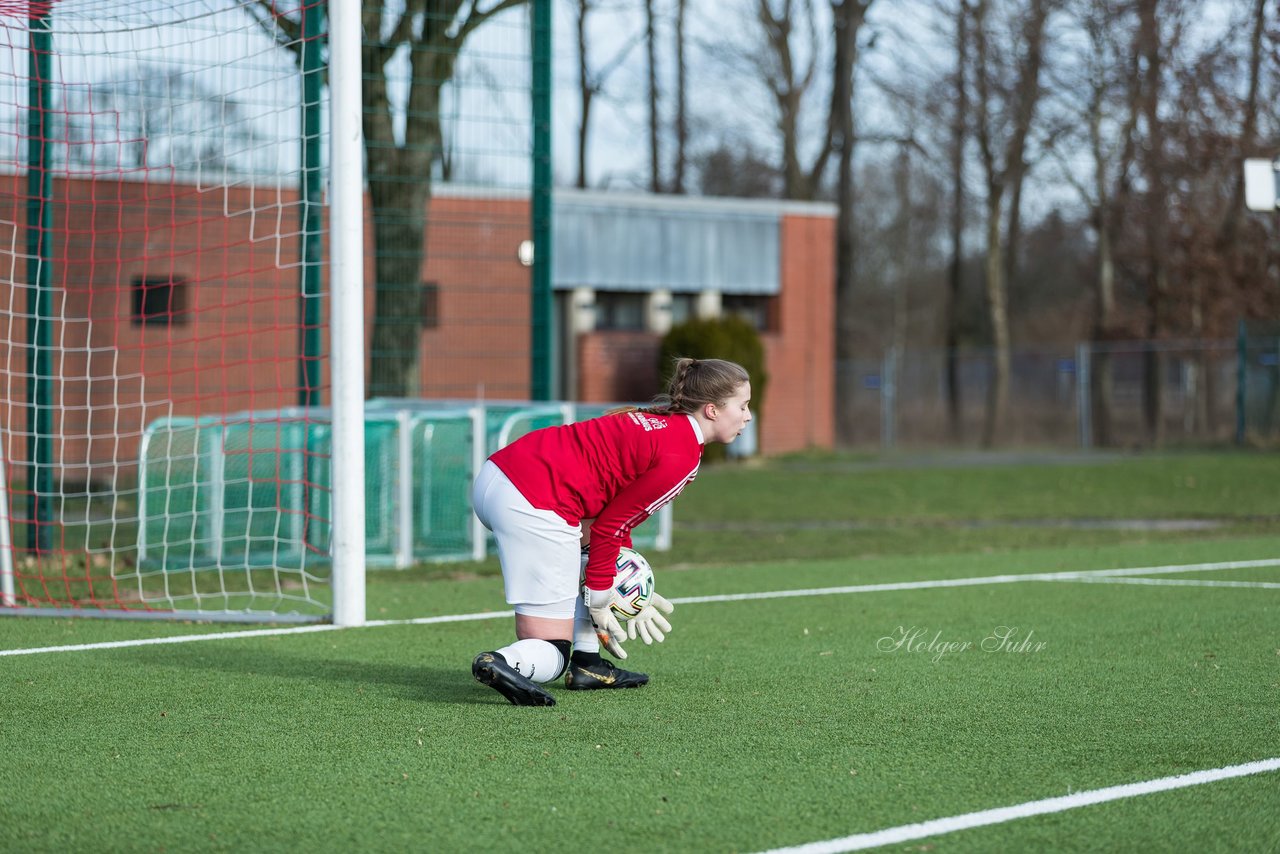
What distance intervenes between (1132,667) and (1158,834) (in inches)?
97.8

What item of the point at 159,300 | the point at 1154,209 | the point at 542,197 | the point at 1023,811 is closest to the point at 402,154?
the point at 542,197

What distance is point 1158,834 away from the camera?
3613 mm

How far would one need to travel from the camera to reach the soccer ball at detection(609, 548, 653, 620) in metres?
5.34

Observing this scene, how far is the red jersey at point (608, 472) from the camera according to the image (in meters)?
5.28

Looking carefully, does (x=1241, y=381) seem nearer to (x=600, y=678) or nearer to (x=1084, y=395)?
(x=1084, y=395)

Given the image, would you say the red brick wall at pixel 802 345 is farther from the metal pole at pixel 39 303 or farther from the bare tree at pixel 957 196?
the metal pole at pixel 39 303

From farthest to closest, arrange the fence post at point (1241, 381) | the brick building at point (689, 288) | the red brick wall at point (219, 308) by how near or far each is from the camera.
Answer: the fence post at point (1241, 381) → the brick building at point (689, 288) → the red brick wall at point (219, 308)

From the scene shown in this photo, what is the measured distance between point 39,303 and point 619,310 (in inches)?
701

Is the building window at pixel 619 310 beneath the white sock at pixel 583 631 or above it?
Answer: above

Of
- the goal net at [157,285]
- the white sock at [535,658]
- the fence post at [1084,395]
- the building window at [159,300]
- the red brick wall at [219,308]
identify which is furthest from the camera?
the fence post at [1084,395]

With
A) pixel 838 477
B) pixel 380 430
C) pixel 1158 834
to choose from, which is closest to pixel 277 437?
pixel 380 430

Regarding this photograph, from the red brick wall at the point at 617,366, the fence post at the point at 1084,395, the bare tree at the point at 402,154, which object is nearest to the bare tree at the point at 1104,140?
the fence post at the point at 1084,395

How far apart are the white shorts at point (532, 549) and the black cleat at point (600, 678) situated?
1.05 ft

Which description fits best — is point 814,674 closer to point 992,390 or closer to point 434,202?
point 434,202
